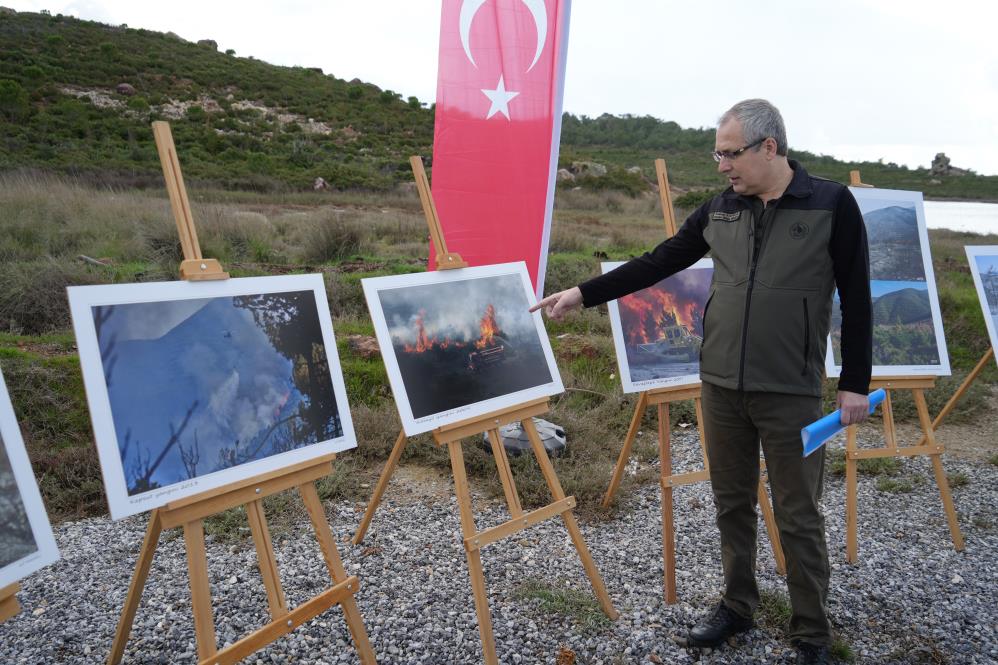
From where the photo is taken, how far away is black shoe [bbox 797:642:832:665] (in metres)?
2.21

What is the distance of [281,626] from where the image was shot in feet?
6.66

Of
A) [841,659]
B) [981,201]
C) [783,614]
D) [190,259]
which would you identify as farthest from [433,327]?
[981,201]

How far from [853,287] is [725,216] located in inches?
19.4

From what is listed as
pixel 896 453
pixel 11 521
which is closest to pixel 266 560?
pixel 11 521

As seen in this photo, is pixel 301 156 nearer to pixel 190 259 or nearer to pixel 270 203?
pixel 270 203

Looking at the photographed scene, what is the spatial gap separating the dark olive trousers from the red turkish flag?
2.17 metres

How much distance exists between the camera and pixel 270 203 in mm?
14008

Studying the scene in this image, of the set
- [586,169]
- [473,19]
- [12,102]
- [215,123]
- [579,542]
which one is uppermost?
[12,102]

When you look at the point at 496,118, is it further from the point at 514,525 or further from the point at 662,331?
the point at 514,525

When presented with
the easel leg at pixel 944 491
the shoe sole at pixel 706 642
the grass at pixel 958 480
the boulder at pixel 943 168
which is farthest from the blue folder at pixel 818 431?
the boulder at pixel 943 168

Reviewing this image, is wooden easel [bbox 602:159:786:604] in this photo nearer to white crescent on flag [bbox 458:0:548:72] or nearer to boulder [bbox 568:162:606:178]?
white crescent on flag [bbox 458:0:548:72]

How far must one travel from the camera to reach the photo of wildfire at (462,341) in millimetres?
2574

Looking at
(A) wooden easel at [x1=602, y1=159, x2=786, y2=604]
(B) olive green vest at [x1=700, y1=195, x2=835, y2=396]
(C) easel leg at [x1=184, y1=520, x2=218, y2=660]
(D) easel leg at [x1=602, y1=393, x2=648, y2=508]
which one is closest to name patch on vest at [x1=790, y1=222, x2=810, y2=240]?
(B) olive green vest at [x1=700, y1=195, x2=835, y2=396]

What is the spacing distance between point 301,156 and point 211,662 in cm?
2081
